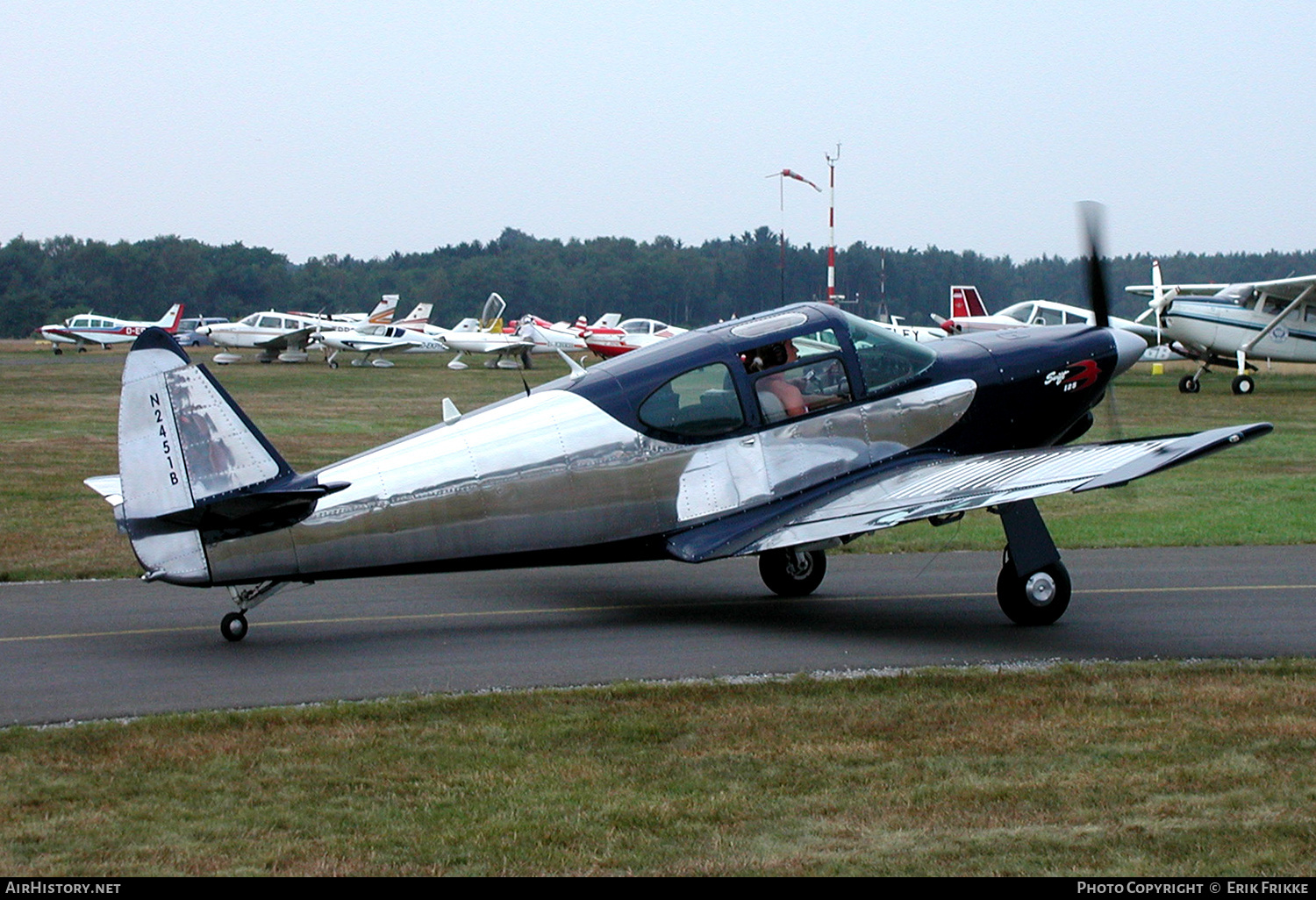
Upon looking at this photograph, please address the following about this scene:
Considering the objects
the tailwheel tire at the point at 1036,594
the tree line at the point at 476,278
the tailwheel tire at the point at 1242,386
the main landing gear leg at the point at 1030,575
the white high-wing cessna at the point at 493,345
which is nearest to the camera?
the main landing gear leg at the point at 1030,575

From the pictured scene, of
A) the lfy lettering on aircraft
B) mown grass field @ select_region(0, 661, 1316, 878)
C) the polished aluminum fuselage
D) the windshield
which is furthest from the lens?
the windshield

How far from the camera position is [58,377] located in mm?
52094

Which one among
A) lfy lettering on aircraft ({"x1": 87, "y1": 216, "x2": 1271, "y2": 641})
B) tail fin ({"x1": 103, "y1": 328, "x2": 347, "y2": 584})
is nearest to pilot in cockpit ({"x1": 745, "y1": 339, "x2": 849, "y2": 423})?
lfy lettering on aircraft ({"x1": 87, "y1": 216, "x2": 1271, "y2": 641})

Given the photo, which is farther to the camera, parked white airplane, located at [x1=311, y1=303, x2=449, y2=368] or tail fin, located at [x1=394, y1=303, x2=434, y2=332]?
tail fin, located at [x1=394, y1=303, x2=434, y2=332]

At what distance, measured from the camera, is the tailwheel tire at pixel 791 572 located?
12375mm

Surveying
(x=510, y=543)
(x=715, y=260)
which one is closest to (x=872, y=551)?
(x=510, y=543)

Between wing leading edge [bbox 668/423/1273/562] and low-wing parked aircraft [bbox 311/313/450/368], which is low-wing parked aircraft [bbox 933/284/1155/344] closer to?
low-wing parked aircraft [bbox 311/313/450/368]

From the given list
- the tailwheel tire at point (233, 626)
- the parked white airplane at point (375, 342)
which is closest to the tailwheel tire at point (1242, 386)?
the tailwheel tire at point (233, 626)

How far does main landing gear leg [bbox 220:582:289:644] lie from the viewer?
1005 cm

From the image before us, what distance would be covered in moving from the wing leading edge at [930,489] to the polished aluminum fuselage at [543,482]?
0.53 ft

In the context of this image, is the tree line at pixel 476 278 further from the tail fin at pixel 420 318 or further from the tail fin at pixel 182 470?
the tail fin at pixel 182 470

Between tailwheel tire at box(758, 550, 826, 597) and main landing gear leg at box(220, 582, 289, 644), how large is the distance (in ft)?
14.1

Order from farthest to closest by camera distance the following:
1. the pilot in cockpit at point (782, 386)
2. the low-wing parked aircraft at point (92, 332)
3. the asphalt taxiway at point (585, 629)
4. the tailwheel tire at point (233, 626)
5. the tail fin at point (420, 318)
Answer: the tail fin at point (420, 318)
the low-wing parked aircraft at point (92, 332)
the pilot in cockpit at point (782, 386)
the tailwheel tire at point (233, 626)
the asphalt taxiway at point (585, 629)
